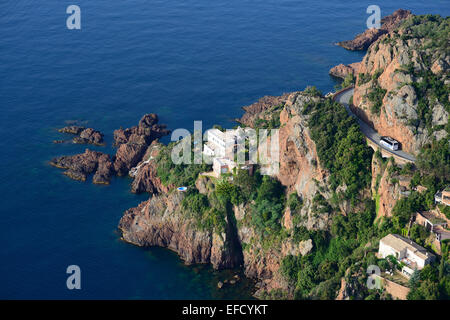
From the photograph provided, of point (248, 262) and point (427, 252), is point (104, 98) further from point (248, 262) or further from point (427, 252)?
point (427, 252)

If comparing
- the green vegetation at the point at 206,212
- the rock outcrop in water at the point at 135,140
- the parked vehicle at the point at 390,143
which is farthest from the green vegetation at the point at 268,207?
the rock outcrop in water at the point at 135,140

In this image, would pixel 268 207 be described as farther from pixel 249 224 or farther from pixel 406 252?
pixel 406 252

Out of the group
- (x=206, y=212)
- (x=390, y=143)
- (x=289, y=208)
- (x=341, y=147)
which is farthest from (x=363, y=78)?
(x=206, y=212)

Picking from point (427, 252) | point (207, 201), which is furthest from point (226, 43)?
point (427, 252)

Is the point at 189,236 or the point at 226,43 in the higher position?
the point at 226,43

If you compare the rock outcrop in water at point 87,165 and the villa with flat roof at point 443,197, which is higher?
the villa with flat roof at point 443,197

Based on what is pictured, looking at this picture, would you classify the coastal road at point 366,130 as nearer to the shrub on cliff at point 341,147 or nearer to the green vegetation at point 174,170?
the shrub on cliff at point 341,147
